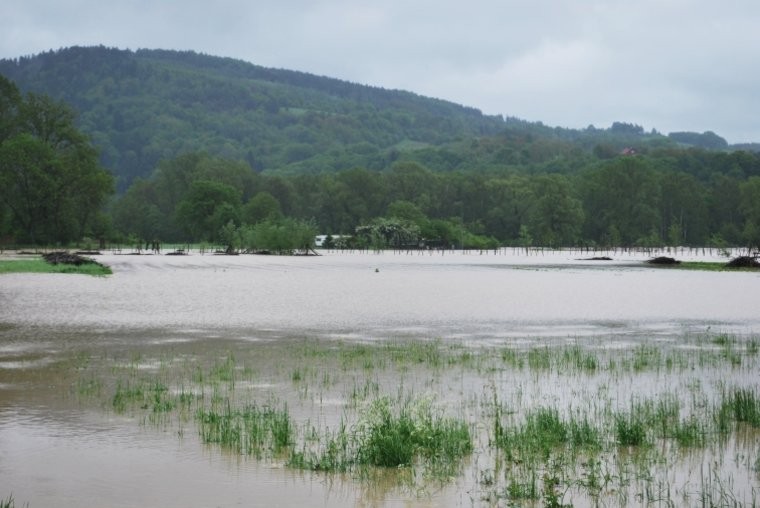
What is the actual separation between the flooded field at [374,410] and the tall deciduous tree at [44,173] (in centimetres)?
8758

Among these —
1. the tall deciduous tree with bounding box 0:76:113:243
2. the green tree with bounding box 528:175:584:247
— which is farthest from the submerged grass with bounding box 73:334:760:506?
the green tree with bounding box 528:175:584:247

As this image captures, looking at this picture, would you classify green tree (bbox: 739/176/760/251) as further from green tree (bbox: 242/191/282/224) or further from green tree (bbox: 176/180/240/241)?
green tree (bbox: 176/180/240/241)

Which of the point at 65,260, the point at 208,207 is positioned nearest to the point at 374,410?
the point at 65,260

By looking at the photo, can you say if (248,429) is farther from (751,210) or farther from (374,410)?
(751,210)

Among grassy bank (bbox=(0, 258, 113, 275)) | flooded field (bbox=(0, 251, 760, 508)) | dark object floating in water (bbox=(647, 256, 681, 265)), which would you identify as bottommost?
flooded field (bbox=(0, 251, 760, 508))

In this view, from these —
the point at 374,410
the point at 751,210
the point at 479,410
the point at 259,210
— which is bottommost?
the point at 479,410

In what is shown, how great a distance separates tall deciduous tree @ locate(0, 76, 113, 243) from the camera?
116m

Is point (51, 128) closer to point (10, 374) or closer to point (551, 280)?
point (551, 280)

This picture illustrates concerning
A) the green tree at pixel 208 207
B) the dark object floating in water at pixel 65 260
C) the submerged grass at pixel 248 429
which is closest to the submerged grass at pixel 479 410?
the submerged grass at pixel 248 429

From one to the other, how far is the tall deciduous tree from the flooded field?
287 feet

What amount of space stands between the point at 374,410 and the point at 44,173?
115207 millimetres

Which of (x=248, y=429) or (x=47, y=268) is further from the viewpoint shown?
(x=47, y=268)

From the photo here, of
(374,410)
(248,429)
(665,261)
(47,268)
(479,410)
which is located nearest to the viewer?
(374,410)

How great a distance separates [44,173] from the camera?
117 meters
